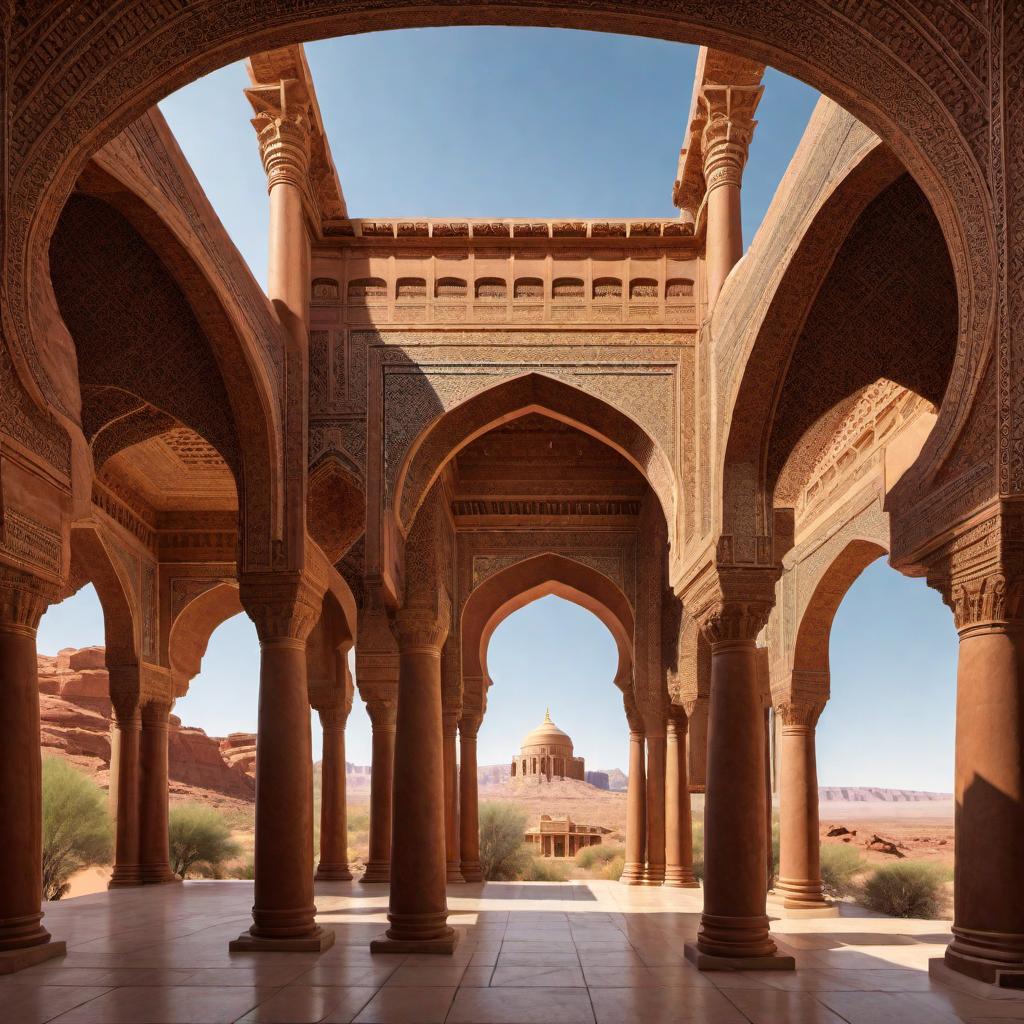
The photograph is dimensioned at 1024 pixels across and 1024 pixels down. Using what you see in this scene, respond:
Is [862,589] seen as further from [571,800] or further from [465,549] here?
[465,549]

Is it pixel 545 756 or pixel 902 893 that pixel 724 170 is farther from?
pixel 545 756

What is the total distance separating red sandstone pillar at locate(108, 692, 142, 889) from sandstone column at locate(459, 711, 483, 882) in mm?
5204

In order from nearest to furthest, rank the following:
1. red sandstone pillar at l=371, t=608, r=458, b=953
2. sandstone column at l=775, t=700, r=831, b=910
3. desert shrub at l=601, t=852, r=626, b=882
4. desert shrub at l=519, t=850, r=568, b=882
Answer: red sandstone pillar at l=371, t=608, r=458, b=953 < sandstone column at l=775, t=700, r=831, b=910 < desert shrub at l=519, t=850, r=568, b=882 < desert shrub at l=601, t=852, r=626, b=882

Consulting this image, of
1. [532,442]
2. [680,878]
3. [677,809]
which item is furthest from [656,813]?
[532,442]

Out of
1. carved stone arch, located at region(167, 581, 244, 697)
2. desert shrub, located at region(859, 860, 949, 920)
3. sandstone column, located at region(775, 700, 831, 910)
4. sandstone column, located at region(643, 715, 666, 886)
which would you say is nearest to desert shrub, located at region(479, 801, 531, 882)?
sandstone column, located at region(643, 715, 666, 886)

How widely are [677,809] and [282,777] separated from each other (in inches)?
385

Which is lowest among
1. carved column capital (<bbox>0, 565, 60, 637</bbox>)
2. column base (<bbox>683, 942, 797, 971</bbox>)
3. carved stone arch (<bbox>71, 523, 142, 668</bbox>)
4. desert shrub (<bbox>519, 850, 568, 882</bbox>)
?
desert shrub (<bbox>519, 850, 568, 882</bbox>)

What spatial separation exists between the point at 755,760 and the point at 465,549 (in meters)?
8.89

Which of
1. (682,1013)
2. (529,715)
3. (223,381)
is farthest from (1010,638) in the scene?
(529,715)

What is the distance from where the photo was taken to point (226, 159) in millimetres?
23750

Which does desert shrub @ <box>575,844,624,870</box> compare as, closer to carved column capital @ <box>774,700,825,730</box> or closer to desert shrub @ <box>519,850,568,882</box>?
desert shrub @ <box>519,850,568,882</box>

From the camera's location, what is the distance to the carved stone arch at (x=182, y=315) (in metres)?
8.66

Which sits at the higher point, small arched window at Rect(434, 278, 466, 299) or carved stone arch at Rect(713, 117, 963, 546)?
small arched window at Rect(434, 278, 466, 299)

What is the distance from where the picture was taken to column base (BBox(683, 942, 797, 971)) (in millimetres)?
9195
